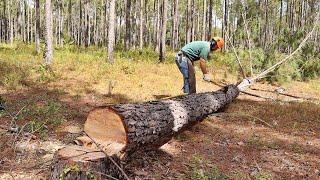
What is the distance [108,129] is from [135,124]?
328 mm

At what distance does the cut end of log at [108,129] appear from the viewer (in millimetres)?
4197

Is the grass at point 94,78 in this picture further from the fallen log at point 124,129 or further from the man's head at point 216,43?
the fallen log at point 124,129

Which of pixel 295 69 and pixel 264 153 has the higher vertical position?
pixel 295 69

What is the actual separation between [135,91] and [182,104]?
4648 millimetres

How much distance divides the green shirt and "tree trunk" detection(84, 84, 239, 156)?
218 cm

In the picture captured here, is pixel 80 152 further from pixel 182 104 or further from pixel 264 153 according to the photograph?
pixel 264 153

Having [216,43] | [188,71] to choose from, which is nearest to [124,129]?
[188,71]

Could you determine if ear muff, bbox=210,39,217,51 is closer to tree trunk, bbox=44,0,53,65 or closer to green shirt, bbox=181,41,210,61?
green shirt, bbox=181,41,210,61

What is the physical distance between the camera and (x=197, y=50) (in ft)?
26.5

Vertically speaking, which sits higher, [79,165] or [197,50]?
[197,50]

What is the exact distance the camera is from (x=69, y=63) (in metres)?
13.7

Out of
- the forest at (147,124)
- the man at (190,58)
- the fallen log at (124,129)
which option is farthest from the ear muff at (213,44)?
the fallen log at (124,129)

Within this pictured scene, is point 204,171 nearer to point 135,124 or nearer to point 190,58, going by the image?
point 135,124

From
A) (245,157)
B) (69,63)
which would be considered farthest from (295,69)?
(245,157)
